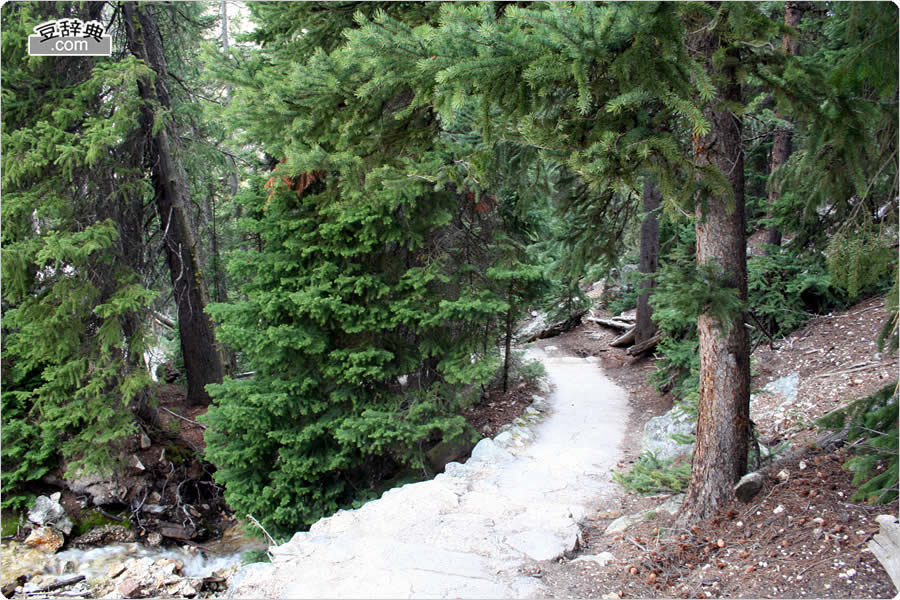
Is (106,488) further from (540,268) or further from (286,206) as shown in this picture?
(540,268)

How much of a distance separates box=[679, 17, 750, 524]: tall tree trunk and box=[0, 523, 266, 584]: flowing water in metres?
→ 6.69

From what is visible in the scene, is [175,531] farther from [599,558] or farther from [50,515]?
[599,558]

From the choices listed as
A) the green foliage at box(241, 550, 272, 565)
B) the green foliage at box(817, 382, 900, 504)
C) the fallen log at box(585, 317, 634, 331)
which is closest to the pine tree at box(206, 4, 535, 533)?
the green foliage at box(241, 550, 272, 565)

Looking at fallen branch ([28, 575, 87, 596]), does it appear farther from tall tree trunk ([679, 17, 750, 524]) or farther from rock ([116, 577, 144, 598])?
tall tree trunk ([679, 17, 750, 524])

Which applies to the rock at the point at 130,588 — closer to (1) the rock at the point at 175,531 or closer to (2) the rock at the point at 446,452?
(1) the rock at the point at 175,531

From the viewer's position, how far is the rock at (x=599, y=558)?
176 inches

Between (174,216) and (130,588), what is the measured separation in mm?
6516

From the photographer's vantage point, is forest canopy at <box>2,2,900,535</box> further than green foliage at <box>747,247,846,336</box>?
No

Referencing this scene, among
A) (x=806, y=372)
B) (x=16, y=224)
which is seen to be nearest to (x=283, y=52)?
(x=16, y=224)

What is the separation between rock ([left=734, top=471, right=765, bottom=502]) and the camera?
424 cm

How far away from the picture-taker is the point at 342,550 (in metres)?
5.09

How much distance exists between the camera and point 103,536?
8.66 meters

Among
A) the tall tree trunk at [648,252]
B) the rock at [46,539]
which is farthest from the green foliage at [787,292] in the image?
the rock at [46,539]

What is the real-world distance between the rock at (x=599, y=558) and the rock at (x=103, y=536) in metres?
7.51
